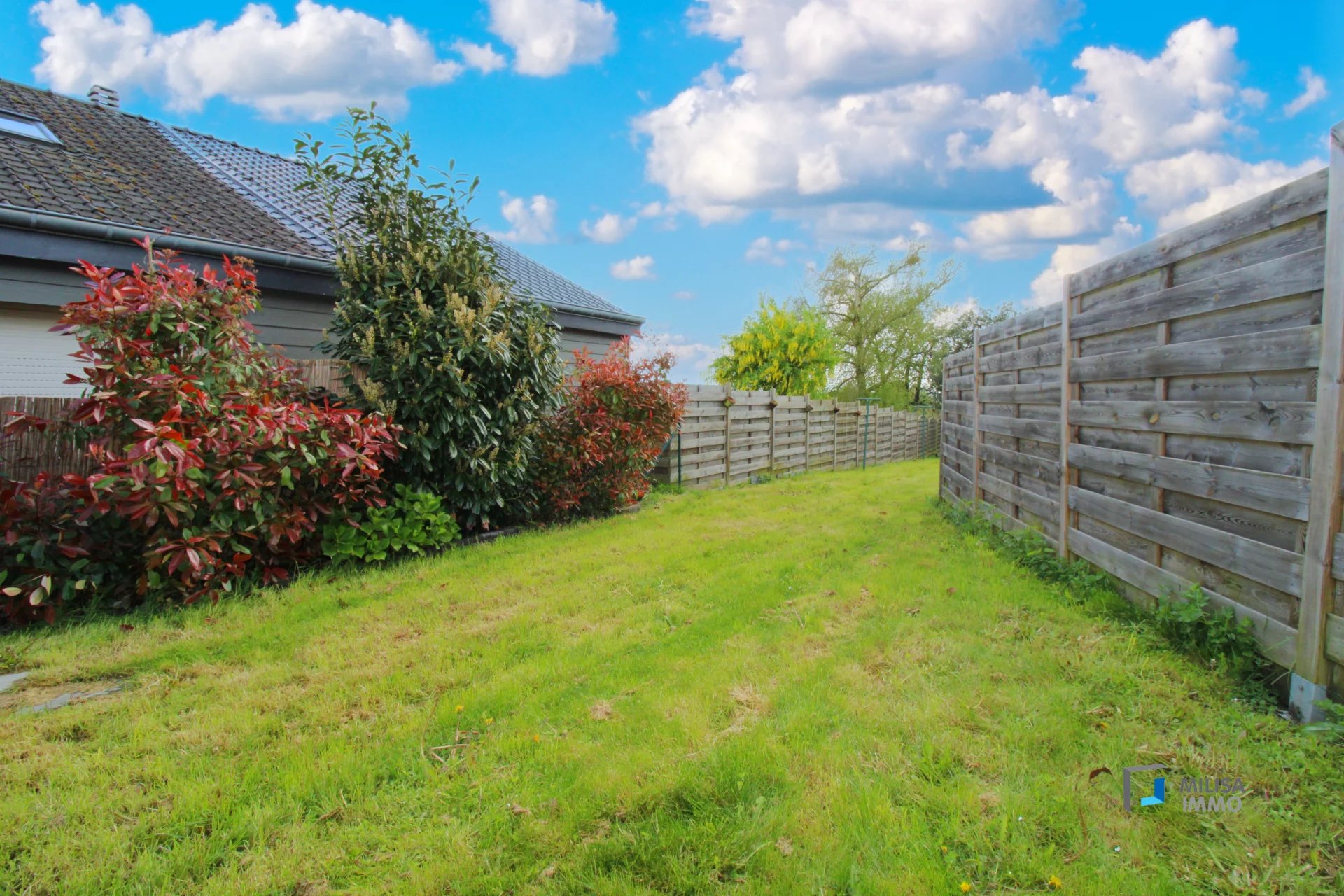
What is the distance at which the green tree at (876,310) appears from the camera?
87.1 ft

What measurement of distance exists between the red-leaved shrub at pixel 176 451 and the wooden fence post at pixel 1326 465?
5.32 metres

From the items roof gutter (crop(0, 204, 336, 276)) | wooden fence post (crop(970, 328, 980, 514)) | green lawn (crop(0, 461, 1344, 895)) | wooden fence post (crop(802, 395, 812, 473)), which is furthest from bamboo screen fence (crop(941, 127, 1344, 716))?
wooden fence post (crop(802, 395, 812, 473))

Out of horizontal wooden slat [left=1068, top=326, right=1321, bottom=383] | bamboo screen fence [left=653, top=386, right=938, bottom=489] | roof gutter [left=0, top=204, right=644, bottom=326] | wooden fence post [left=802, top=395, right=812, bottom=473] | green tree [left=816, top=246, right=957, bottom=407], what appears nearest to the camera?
horizontal wooden slat [left=1068, top=326, right=1321, bottom=383]

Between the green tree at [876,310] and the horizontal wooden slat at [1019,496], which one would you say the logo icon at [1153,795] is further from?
the green tree at [876,310]

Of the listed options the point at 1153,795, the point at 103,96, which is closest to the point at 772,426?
the point at 1153,795

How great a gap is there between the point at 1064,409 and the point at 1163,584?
1.45m

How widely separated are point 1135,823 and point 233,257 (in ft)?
25.2

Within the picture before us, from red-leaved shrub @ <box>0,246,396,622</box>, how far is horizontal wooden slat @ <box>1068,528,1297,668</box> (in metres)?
5.10

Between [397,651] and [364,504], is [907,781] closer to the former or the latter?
[397,651]

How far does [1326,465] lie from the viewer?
2324 mm

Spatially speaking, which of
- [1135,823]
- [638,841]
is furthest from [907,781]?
[638,841]

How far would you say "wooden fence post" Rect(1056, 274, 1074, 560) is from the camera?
4320 millimetres

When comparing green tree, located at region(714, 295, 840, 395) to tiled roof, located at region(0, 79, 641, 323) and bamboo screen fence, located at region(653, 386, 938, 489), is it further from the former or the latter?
tiled roof, located at region(0, 79, 641, 323)

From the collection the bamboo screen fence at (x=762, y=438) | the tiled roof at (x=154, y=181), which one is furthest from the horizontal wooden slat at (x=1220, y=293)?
the bamboo screen fence at (x=762, y=438)
